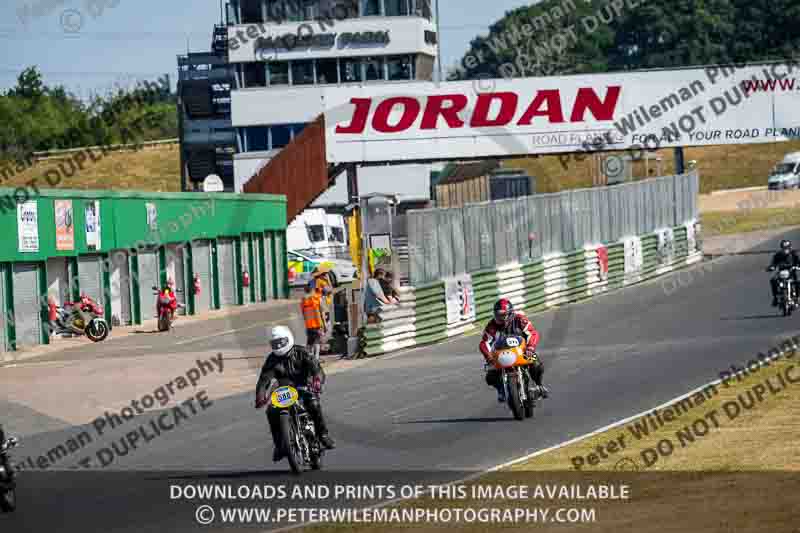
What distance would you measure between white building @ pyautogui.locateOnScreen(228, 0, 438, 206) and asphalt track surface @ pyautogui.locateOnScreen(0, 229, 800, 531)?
35370 mm

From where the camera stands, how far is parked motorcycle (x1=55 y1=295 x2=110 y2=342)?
3359 cm

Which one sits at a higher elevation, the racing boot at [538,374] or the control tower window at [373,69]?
the control tower window at [373,69]

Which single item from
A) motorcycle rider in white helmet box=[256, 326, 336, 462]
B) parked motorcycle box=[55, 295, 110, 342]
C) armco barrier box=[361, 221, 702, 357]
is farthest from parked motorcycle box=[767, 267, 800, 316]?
motorcycle rider in white helmet box=[256, 326, 336, 462]

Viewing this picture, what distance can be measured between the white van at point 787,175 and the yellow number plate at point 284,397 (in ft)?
247

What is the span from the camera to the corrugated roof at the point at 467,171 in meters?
73.0

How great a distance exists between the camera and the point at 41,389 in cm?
2458

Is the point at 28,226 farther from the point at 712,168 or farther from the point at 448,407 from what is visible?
the point at 712,168

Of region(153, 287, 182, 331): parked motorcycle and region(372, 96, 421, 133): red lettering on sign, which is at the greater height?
region(372, 96, 421, 133): red lettering on sign

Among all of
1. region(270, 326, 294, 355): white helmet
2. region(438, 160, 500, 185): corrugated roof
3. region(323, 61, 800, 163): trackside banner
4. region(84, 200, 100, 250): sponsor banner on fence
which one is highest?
region(323, 61, 800, 163): trackside banner

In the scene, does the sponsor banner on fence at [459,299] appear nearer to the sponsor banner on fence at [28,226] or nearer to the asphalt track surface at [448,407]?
the asphalt track surface at [448,407]

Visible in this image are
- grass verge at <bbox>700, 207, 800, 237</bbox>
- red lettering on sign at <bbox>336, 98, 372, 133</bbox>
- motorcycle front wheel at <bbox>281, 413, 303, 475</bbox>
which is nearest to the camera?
motorcycle front wheel at <bbox>281, 413, 303, 475</bbox>

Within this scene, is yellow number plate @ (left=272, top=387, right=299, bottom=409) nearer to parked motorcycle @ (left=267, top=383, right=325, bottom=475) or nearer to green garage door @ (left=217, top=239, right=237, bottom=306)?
parked motorcycle @ (left=267, top=383, right=325, bottom=475)

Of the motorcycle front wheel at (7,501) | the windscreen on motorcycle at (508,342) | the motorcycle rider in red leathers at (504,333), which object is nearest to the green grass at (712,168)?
the motorcycle rider in red leathers at (504,333)

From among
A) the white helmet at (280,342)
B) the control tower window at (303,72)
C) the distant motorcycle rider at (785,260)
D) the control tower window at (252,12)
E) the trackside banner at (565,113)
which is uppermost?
the control tower window at (252,12)
